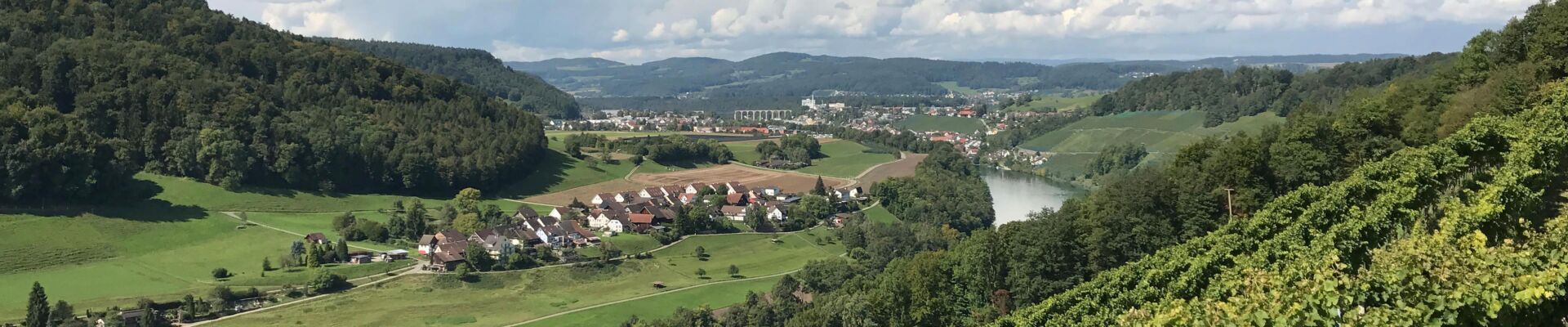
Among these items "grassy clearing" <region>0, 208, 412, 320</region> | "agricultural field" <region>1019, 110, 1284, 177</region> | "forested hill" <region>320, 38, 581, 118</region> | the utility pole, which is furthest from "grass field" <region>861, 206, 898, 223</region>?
"forested hill" <region>320, 38, 581, 118</region>

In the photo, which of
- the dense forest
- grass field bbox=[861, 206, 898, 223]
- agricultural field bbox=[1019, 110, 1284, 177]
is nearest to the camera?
the dense forest

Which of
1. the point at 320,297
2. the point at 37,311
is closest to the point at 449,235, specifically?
the point at 320,297

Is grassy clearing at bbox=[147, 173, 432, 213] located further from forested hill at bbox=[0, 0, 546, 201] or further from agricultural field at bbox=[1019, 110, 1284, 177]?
agricultural field at bbox=[1019, 110, 1284, 177]

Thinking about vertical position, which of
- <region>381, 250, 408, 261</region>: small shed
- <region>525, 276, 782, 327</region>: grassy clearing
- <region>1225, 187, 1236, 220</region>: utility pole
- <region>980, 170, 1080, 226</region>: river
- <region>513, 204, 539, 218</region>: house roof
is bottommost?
<region>525, 276, 782, 327</region>: grassy clearing

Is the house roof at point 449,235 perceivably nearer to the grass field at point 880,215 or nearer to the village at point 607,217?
the village at point 607,217

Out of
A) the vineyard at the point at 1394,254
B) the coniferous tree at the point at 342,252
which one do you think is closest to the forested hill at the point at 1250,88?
the vineyard at the point at 1394,254

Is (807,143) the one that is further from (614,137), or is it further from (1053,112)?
(1053,112)

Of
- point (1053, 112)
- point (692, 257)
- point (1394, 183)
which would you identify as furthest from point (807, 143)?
point (1394, 183)
